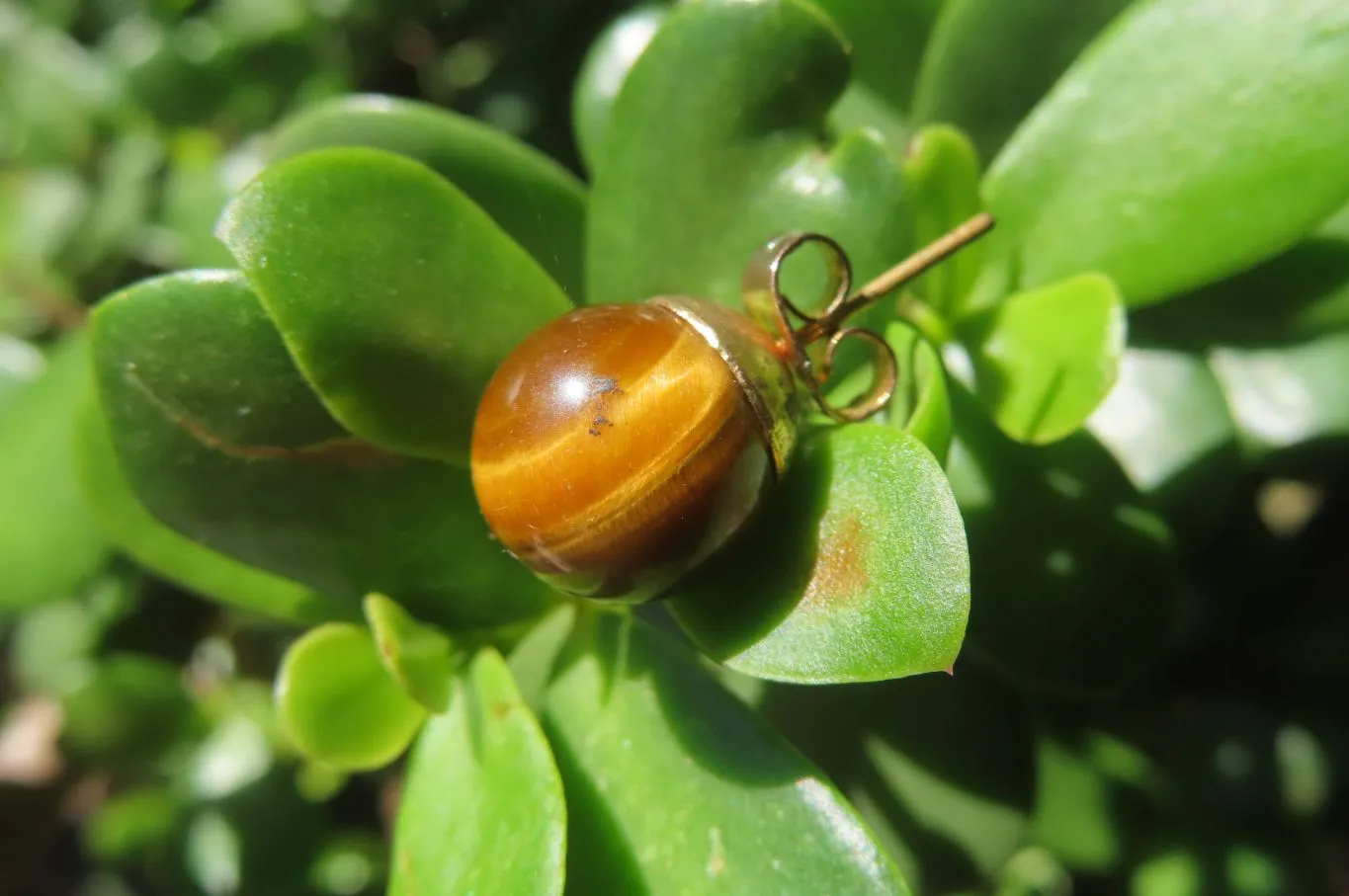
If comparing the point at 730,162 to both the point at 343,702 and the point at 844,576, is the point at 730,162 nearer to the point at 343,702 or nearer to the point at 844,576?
the point at 844,576

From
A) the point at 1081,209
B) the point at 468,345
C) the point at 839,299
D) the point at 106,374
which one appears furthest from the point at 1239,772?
the point at 106,374

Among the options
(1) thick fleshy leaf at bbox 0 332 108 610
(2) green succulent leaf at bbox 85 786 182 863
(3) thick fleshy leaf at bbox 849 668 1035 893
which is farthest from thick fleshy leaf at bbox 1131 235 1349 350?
(2) green succulent leaf at bbox 85 786 182 863

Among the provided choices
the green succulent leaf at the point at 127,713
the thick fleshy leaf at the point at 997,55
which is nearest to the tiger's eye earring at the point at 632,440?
the thick fleshy leaf at the point at 997,55

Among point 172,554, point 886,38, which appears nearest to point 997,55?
point 886,38

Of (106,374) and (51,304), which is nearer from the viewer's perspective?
(106,374)

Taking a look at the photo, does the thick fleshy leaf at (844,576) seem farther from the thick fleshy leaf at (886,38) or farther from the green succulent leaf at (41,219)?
the green succulent leaf at (41,219)

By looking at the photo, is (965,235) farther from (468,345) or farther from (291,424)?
(291,424)
